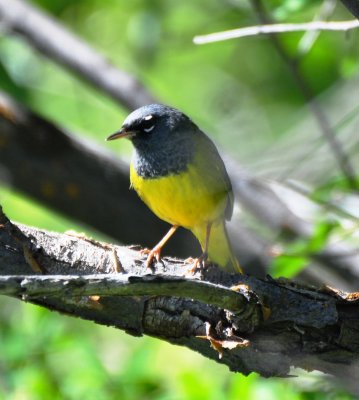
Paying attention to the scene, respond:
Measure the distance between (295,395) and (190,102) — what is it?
5934mm

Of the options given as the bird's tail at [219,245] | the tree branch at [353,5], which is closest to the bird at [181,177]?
the bird's tail at [219,245]

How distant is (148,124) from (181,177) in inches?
23.3

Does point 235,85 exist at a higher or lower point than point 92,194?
higher

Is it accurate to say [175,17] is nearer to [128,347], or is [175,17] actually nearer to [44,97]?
[44,97]

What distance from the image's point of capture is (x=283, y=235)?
554 centimetres

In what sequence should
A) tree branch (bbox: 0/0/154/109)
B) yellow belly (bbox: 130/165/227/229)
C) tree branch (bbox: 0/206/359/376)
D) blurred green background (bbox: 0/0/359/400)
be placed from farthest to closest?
tree branch (bbox: 0/0/154/109) < blurred green background (bbox: 0/0/359/400) < yellow belly (bbox: 130/165/227/229) < tree branch (bbox: 0/206/359/376)

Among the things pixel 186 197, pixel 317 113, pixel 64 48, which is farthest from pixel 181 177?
pixel 64 48

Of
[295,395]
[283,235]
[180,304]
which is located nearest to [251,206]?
[283,235]

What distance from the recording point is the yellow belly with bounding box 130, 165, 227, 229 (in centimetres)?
395

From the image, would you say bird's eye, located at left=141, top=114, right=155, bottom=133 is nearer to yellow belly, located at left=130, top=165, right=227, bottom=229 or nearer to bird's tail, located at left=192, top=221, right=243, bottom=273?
yellow belly, located at left=130, top=165, right=227, bottom=229

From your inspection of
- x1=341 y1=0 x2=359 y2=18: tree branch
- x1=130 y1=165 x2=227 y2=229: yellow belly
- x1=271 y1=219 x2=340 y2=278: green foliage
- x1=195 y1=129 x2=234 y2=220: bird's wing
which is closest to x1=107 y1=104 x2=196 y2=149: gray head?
x1=195 y1=129 x2=234 y2=220: bird's wing

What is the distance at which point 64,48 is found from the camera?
6227 mm

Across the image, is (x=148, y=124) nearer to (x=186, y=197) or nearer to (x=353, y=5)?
(x=186, y=197)

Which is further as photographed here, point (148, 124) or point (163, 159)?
point (148, 124)
